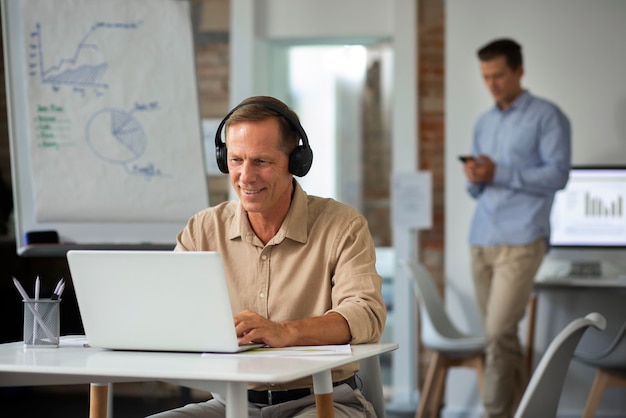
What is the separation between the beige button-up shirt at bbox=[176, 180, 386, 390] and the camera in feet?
7.50

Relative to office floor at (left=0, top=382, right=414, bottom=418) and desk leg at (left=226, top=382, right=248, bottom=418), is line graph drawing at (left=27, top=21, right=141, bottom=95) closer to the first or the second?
office floor at (left=0, top=382, right=414, bottom=418)

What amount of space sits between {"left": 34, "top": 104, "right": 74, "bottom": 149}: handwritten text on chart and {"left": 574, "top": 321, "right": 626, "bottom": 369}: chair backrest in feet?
7.34

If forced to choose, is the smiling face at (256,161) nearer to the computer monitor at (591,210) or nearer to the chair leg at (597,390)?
the chair leg at (597,390)

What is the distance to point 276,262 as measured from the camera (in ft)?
7.70

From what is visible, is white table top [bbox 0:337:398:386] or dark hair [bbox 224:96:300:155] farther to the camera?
dark hair [bbox 224:96:300:155]

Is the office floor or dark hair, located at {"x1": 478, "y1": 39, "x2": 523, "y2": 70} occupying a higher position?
dark hair, located at {"x1": 478, "y1": 39, "x2": 523, "y2": 70}

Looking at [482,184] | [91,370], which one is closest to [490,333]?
[482,184]

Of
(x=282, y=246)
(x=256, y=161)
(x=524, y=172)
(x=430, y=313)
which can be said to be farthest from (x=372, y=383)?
(x=430, y=313)

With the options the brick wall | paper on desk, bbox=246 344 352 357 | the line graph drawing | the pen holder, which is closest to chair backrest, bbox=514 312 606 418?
paper on desk, bbox=246 344 352 357

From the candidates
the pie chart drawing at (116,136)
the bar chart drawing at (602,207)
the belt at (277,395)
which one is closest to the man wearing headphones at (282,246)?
the belt at (277,395)

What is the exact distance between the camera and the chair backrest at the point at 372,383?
235 centimetres

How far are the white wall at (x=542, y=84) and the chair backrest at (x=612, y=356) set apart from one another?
1206mm

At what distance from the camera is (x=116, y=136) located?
382 centimetres

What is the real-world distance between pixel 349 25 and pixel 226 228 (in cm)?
371
